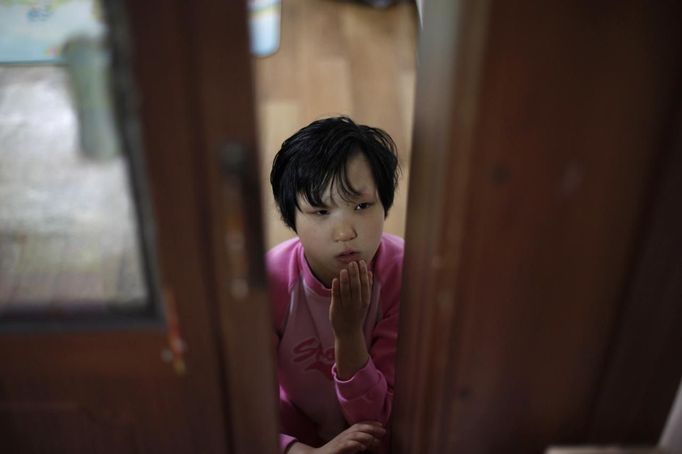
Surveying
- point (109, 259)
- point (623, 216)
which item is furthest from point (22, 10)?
point (623, 216)

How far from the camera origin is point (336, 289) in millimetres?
1037

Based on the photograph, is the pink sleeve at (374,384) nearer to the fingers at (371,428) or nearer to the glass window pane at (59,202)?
the fingers at (371,428)

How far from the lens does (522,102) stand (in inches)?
23.6

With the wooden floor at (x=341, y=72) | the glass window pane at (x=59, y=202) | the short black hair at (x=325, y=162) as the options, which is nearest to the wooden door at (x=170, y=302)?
the glass window pane at (x=59, y=202)

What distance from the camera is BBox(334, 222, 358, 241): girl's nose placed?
107cm

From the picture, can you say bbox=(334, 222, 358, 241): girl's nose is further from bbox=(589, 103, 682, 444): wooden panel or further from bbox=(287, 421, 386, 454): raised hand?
bbox=(589, 103, 682, 444): wooden panel

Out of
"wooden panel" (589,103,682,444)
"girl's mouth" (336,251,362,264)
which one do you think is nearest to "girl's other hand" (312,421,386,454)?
"girl's mouth" (336,251,362,264)

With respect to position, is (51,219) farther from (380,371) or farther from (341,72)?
(341,72)

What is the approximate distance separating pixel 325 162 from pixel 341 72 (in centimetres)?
144

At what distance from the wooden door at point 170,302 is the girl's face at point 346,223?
1.20 feet

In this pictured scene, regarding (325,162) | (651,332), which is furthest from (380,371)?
(651,332)

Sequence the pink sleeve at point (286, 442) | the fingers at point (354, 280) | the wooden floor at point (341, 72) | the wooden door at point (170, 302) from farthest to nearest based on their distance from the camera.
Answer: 1. the wooden floor at point (341, 72)
2. the pink sleeve at point (286, 442)
3. the fingers at point (354, 280)
4. the wooden door at point (170, 302)

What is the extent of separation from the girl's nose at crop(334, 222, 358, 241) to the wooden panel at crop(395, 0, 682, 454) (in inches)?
10.5

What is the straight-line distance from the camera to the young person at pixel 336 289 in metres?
1.08
